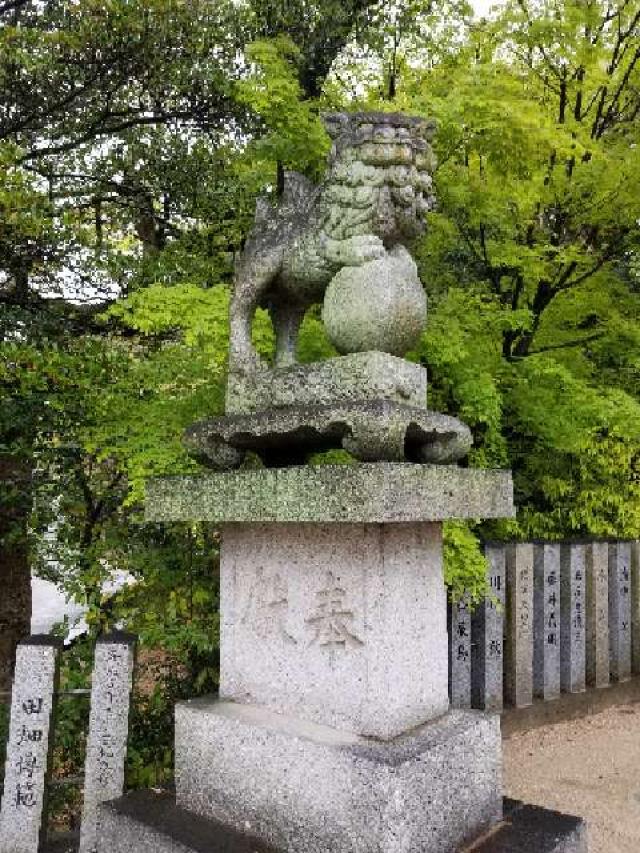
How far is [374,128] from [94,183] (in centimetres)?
516

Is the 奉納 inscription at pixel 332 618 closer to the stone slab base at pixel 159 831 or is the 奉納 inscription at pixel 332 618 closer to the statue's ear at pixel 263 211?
the stone slab base at pixel 159 831

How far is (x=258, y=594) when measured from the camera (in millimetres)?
3359

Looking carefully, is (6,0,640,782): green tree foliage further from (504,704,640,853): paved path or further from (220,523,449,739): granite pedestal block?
(220,523,449,739): granite pedestal block

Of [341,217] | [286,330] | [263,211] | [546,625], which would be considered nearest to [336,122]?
[341,217]

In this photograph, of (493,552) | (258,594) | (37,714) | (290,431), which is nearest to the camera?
(290,431)

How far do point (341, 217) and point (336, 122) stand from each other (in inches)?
17.3

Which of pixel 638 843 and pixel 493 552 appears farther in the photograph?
pixel 493 552

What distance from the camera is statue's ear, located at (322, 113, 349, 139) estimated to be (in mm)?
3157

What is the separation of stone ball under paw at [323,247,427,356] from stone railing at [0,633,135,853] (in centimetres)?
218

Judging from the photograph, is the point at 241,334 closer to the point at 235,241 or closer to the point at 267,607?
the point at 267,607

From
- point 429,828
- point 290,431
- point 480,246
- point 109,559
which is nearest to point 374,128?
point 290,431

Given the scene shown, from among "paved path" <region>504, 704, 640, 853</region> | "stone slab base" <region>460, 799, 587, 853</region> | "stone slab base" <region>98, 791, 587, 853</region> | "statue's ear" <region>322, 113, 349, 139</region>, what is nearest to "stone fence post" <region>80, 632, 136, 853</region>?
"stone slab base" <region>98, 791, 587, 853</region>

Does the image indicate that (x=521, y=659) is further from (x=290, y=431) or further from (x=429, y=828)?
(x=290, y=431)

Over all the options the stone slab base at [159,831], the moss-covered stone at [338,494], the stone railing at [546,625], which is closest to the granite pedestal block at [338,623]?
the moss-covered stone at [338,494]
